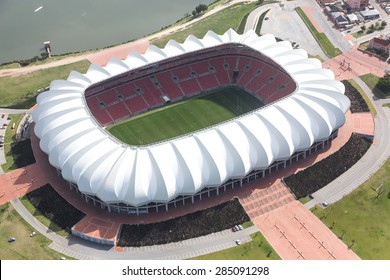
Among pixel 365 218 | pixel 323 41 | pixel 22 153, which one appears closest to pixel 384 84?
pixel 323 41

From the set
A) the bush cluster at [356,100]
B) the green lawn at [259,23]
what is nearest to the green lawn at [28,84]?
the green lawn at [259,23]

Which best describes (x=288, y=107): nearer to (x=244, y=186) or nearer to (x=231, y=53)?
(x=244, y=186)

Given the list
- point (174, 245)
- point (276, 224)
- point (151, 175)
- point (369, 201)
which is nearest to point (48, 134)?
point (151, 175)

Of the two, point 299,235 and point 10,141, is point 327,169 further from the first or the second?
point 10,141

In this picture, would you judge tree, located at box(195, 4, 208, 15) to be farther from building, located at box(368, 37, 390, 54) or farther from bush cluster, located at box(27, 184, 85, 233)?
bush cluster, located at box(27, 184, 85, 233)

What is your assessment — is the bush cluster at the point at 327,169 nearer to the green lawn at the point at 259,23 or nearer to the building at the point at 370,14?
the green lawn at the point at 259,23

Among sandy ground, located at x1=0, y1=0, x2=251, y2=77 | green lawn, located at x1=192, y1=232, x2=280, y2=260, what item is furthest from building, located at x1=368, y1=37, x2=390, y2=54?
green lawn, located at x1=192, y1=232, x2=280, y2=260
